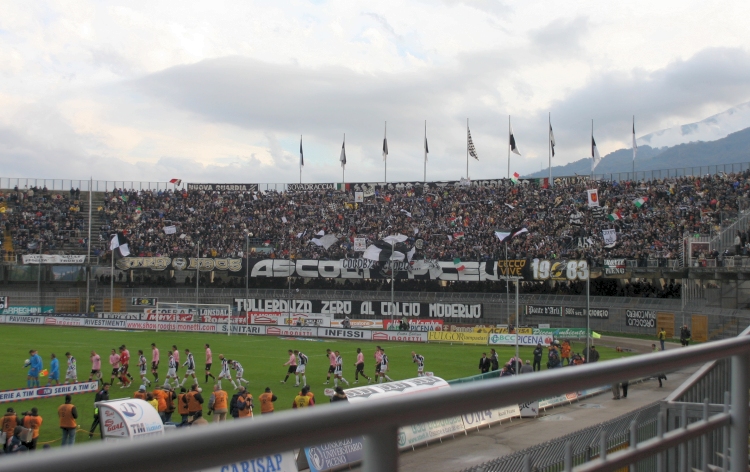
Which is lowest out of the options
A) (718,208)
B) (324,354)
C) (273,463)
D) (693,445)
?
(324,354)

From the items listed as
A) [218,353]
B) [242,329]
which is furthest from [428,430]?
[242,329]

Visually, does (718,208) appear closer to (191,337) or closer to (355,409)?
(191,337)

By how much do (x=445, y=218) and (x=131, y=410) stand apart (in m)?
54.0

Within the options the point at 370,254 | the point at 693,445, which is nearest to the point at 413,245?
the point at 370,254

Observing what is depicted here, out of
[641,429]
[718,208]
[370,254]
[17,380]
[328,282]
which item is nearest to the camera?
[641,429]

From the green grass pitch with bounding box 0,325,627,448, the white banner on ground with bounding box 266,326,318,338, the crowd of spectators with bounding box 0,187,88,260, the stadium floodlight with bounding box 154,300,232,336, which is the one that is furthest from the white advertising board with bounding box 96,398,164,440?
the crowd of spectators with bounding box 0,187,88,260

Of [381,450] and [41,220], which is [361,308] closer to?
[41,220]

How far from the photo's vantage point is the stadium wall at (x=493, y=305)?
45.0 metres

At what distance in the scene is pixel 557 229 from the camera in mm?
59969

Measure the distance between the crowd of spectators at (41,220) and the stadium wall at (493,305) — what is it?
601cm

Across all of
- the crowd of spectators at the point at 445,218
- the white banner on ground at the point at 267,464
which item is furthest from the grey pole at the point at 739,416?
the crowd of spectators at the point at 445,218

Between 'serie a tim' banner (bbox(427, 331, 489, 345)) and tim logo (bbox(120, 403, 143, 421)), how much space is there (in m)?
33.4

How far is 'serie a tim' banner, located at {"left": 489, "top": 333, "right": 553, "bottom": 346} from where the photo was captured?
136ft

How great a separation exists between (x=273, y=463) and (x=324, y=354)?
1513 inches
